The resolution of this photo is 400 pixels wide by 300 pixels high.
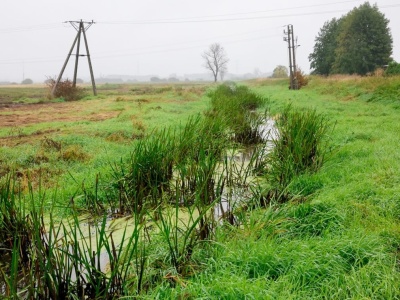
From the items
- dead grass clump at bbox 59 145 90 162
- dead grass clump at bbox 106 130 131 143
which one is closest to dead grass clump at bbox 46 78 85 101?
dead grass clump at bbox 106 130 131 143

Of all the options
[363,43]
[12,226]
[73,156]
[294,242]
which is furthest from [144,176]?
[363,43]

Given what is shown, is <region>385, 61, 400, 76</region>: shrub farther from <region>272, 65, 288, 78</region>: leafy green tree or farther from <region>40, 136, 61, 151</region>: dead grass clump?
<region>272, 65, 288, 78</region>: leafy green tree

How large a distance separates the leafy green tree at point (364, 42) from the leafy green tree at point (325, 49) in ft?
15.3

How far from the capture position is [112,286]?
2725mm

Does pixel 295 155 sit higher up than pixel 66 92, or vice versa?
pixel 66 92

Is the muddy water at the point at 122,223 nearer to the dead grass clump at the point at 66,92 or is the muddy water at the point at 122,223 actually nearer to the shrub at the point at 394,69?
the dead grass clump at the point at 66,92

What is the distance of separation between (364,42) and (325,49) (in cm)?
819

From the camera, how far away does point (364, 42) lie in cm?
4222

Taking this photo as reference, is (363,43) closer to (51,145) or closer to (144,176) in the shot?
(51,145)

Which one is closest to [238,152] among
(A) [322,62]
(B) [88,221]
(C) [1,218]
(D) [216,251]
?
(B) [88,221]

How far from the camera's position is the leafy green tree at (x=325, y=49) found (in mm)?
48781

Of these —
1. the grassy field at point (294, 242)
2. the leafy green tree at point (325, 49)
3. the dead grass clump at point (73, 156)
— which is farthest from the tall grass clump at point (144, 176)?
the leafy green tree at point (325, 49)

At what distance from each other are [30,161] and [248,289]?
245 inches

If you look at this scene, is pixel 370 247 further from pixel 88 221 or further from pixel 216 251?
pixel 88 221
